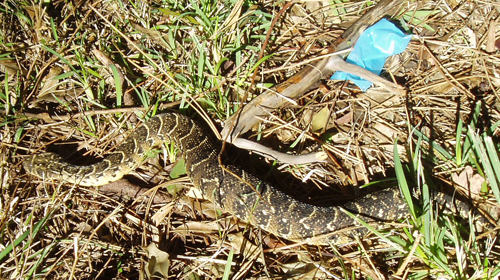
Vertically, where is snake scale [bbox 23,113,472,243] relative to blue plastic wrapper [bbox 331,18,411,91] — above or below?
below

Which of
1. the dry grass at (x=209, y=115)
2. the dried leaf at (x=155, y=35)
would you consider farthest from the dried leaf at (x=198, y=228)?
the dried leaf at (x=155, y=35)

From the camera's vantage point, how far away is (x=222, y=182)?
13.7 feet

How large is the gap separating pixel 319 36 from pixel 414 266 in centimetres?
303

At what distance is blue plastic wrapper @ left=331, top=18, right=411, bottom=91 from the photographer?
4.41 m

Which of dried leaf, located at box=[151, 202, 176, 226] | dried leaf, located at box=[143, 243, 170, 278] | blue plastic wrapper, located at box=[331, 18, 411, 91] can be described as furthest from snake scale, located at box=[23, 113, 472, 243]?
blue plastic wrapper, located at box=[331, 18, 411, 91]

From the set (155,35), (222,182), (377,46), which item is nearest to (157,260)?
(222,182)

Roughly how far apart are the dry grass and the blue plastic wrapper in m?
0.33

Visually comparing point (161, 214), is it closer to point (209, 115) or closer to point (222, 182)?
point (222, 182)

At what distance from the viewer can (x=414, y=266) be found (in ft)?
11.7

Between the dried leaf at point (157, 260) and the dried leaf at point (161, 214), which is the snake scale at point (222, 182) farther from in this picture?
the dried leaf at point (157, 260)

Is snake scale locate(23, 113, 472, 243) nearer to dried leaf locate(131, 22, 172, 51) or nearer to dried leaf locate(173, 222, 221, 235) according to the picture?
dried leaf locate(173, 222, 221, 235)

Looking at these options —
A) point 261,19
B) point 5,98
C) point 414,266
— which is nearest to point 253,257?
point 414,266

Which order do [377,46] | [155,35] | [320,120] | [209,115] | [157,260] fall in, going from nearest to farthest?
[157,260]
[377,46]
[320,120]
[209,115]
[155,35]

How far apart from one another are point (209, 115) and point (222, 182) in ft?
3.49
